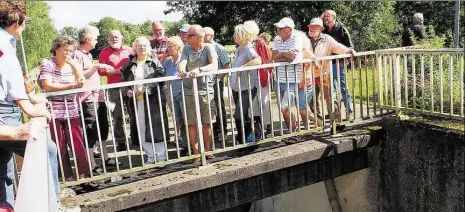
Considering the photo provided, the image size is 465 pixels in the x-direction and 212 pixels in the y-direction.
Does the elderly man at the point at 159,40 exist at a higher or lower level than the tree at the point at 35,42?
lower

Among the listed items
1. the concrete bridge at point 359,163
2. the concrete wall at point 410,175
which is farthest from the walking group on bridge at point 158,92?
the concrete wall at point 410,175

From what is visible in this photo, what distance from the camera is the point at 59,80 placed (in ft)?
15.2

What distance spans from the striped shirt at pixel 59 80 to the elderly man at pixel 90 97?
0.26m

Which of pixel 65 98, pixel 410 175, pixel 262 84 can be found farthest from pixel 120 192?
pixel 410 175

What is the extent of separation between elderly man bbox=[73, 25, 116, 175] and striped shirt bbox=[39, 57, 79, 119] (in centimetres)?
26

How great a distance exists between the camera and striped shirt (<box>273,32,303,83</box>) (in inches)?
216

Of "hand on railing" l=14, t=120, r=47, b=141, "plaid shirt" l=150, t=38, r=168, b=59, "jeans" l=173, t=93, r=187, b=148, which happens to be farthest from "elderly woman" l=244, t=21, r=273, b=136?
"hand on railing" l=14, t=120, r=47, b=141

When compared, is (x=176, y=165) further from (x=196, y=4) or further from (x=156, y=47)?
(x=196, y=4)

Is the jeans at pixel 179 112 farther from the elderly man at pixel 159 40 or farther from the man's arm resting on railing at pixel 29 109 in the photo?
the man's arm resting on railing at pixel 29 109

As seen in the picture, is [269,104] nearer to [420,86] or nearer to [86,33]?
[420,86]

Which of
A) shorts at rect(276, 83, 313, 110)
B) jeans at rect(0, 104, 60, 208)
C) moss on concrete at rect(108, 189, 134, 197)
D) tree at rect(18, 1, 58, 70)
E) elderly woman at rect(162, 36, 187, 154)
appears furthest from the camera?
tree at rect(18, 1, 58, 70)

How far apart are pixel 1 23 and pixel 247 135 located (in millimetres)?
3214

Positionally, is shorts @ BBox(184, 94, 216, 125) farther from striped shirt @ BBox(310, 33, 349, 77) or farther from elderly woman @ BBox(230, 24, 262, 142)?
striped shirt @ BBox(310, 33, 349, 77)

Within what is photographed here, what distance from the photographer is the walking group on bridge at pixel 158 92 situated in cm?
455
